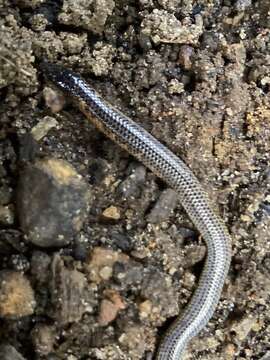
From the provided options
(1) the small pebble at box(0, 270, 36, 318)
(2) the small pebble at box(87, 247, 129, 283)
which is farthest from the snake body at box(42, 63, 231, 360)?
(1) the small pebble at box(0, 270, 36, 318)

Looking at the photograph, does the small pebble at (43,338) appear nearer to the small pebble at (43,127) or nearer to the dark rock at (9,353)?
the dark rock at (9,353)

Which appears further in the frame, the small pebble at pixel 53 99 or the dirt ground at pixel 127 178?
the small pebble at pixel 53 99

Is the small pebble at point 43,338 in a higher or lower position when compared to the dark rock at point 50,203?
lower

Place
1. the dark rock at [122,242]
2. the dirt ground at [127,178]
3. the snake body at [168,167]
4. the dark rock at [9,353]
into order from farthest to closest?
the snake body at [168,167] < the dark rock at [122,242] < the dirt ground at [127,178] < the dark rock at [9,353]

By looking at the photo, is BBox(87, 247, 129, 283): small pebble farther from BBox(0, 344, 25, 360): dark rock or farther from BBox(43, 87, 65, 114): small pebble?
BBox(43, 87, 65, 114): small pebble

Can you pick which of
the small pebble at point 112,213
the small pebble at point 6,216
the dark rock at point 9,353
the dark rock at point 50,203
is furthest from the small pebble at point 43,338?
the small pebble at point 112,213

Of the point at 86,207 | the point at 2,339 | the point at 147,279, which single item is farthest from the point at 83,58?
the point at 2,339

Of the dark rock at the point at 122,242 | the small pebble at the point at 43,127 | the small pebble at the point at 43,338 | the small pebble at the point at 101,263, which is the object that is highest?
the small pebble at the point at 43,127
